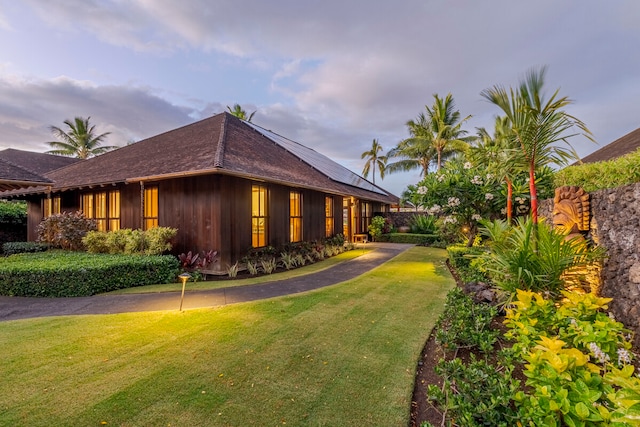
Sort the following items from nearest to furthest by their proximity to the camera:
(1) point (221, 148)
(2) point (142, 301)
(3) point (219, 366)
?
(3) point (219, 366)
(2) point (142, 301)
(1) point (221, 148)

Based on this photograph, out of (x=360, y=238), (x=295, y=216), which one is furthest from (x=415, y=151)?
(x=295, y=216)

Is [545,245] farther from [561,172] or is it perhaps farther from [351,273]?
[351,273]

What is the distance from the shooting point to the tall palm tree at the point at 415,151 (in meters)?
23.6

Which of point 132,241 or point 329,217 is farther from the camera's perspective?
point 329,217

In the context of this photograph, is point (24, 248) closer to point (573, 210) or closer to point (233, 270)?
point (233, 270)

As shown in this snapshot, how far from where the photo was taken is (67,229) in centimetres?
902

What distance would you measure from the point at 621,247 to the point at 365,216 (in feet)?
47.6

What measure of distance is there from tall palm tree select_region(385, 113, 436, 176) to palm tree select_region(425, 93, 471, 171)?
0.72 metres

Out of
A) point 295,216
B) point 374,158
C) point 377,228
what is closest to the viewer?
point 295,216

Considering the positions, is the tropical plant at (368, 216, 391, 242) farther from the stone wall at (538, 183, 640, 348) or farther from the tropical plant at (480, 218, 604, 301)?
the stone wall at (538, 183, 640, 348)

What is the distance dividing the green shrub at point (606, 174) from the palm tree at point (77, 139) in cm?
4048

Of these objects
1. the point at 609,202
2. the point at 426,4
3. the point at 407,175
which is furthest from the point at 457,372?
the point at 407,175

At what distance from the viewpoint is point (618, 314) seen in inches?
134

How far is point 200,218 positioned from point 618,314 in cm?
866
